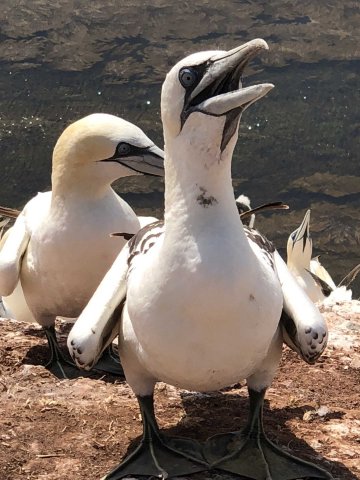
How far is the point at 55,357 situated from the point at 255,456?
1.44 metres

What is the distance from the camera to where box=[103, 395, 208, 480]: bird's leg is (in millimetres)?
2646

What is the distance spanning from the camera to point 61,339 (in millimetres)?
4383

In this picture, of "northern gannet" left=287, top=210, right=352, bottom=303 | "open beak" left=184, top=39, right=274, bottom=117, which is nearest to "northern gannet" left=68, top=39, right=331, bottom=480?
"open beak" left=184, top=39, right=274, bottom=117

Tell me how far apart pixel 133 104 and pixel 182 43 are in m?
2.01

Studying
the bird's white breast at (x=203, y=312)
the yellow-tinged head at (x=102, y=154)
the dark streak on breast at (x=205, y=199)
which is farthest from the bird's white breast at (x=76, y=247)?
the dark streak on breast at (x=205, y=199)

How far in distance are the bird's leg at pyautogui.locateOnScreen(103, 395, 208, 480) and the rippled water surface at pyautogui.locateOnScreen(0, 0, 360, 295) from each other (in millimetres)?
13784

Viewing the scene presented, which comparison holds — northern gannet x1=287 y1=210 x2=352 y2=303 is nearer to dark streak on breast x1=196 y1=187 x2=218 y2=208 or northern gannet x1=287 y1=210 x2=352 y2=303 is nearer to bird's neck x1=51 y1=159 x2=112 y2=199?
bird's neck x1=51 y1=159 x2=112 y2=199

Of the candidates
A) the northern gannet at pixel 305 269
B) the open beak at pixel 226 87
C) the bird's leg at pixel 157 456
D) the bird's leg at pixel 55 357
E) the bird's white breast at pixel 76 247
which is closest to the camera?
the open beak at pixel 226 87

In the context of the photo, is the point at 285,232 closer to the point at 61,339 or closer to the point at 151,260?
the point at 61,339

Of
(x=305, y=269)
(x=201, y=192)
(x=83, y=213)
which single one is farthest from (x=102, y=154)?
(x=305, y=269)

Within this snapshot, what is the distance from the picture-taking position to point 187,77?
2359mm

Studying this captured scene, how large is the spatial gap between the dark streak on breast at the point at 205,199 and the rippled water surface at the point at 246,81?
14035mm

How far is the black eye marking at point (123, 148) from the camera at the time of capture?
3648 mm

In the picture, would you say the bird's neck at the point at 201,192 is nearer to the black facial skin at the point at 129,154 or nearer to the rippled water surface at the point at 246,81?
the black facial skin at the point at 129,154
